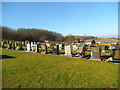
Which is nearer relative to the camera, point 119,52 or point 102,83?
point 102,83

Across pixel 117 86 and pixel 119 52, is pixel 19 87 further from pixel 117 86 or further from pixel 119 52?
pixel 119 52

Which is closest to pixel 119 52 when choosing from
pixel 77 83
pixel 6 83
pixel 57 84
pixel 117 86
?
pixel 117 86

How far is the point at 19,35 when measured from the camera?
65125 mm

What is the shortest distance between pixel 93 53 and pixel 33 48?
11070mm

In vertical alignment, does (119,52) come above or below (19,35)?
below

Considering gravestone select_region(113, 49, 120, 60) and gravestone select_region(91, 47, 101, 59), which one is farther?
gravestone select_region(91, 47, 101, 59)

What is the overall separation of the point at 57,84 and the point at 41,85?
2.48 feet

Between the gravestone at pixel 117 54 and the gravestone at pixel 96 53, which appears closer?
the gravestone at pixel 117 54

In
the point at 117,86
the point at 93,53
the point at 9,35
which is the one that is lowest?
the point at 117,86

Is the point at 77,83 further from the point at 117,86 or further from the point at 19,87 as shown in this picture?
the point at 19,87

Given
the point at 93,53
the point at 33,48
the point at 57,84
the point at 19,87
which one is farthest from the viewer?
the point at 33,48

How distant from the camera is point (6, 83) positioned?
15.4 feet

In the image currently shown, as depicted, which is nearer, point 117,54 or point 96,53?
point 117,54

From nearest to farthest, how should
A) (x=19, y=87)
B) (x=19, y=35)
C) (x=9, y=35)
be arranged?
(x=19, y=87)
(x=9, y=35)
(x=19, y=35)
